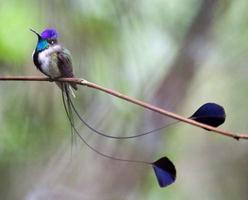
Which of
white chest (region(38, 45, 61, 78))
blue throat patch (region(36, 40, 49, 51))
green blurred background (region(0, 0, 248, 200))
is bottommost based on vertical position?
green blurred background (region(0, 0, 248, 200))

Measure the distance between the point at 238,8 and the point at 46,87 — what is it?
903 mm

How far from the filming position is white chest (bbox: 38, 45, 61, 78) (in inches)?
35.6

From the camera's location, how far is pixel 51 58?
924mm

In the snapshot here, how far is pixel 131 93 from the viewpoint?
2.07 m

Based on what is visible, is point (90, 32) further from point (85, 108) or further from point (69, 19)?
point (85, 108)

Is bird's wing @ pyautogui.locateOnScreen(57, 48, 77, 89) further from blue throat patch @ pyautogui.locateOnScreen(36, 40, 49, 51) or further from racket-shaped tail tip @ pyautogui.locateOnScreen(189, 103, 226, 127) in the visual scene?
racket-shaped tail tip @ pyautogui.locateOnScreen(189, 103, 226, 127)

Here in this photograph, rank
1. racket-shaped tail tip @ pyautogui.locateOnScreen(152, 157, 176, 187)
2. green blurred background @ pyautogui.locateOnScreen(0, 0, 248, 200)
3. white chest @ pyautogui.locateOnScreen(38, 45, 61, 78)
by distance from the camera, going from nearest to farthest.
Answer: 1. racket-shaped tail tip @ pyautogui.locateOnScreen(152, 157, 176, 187)
2. white chest @ pyautogui.locateOnScreen(38, 45, 61, 78)
3. green blurred background @ pyautogui.locateOnScreen(0, 0, 248, 200)

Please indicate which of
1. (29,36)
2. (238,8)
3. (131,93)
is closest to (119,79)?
(131,93)

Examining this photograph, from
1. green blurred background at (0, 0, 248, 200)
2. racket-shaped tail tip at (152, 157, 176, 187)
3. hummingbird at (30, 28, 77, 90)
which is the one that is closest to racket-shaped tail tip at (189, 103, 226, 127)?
racket-shaped tail tip at (152, 157, 176, 187)

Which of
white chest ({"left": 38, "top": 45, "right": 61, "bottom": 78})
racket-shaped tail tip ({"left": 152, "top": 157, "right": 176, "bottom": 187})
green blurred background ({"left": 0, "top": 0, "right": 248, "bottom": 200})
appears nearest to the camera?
racket-shaped tail tip ({"left": 152, "top": 157, "right": 176, "bottom": 187})

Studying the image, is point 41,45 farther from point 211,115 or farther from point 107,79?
point 107,79

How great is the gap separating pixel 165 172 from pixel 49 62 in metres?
0.31

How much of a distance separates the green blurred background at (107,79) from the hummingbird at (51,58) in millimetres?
737

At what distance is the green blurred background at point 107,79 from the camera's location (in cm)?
186
